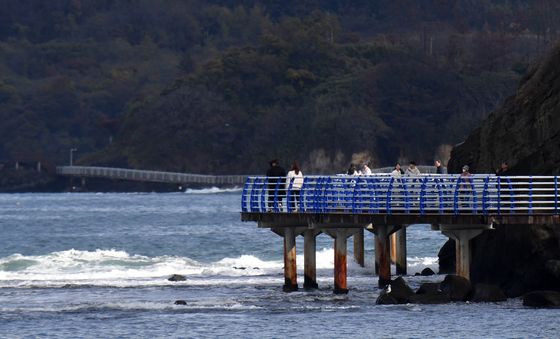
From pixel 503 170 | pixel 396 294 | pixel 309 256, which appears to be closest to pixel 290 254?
pixel 309 256

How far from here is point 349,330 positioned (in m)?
47.1

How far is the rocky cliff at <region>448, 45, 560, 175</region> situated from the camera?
56.8 m

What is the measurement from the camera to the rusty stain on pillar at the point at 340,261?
55.0 meters

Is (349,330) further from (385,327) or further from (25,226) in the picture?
(25,226)

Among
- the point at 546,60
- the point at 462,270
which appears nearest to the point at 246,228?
the point at 546,60

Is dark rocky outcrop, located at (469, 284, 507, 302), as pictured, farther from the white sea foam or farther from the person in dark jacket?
the white sea foam

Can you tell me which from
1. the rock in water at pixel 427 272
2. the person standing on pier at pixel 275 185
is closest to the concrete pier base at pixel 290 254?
the person standing on pier at pixel 275 185

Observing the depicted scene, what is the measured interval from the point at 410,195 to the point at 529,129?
7638 mm

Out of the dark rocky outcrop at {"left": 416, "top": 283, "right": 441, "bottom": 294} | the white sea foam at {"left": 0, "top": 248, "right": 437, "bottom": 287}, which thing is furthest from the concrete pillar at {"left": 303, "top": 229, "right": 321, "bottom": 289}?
the white sea foam at {"left": 0, "top": 248, "right": 437, "bottom": 287}

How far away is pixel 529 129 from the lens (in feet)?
194

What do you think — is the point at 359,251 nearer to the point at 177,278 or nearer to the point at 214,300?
the point at 177,278

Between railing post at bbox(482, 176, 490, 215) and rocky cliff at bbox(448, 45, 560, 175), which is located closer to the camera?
railing post at bbox(482, 176, 490, 215)

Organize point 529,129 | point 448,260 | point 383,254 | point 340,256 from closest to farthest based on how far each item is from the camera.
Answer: point 340,256 < point 383,254 < point 529,129 < point 448,260

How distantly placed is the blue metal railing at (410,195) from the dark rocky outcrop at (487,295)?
2296mm
